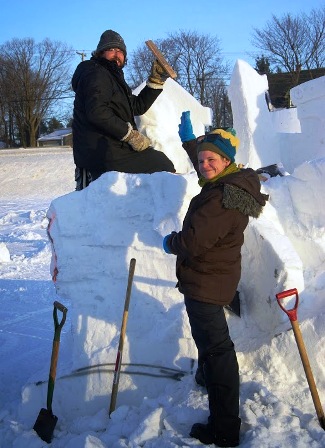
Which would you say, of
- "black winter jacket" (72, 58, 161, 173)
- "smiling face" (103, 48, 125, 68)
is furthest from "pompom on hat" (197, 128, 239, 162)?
"smiling face" (103, 48, 125, 68)

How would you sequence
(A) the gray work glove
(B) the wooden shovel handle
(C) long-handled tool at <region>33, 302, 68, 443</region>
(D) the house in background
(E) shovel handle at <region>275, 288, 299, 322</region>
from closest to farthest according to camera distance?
(E) shovel handle at <region>275, 288, 299, 322</region>, (C) long-handled tool at <region>33, 302, 68, 443</region>, (A) the gray work glove, (B) the wooden shovel handle, (D) the house in background

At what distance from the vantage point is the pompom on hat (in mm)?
2488

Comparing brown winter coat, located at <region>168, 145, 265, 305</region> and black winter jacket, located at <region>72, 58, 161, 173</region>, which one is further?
black winter jacket, located at <region>72, 58, 161, 173</region>

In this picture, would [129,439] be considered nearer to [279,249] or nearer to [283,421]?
[283,421]

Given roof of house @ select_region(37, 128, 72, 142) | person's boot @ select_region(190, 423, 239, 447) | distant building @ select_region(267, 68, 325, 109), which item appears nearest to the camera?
person's boot @ select_region(190, 423, 239, 447)

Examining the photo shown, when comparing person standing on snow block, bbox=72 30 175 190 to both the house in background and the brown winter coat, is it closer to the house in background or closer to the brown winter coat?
the brown winter coat

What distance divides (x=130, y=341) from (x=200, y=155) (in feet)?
4.24

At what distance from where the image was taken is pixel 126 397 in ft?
9.85

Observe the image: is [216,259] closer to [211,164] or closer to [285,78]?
[211,164]

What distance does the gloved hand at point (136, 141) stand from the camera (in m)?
3.58

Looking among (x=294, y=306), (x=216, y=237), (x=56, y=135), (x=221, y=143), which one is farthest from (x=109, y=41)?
(x=56, y=135)

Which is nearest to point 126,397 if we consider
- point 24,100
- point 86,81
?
point 86,81

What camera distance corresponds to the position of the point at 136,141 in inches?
143

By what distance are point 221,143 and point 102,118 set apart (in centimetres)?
121
